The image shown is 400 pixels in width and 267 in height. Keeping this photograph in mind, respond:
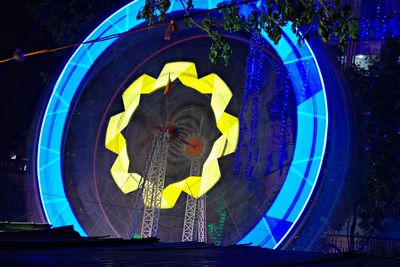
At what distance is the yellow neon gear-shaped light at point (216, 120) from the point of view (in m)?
13.4

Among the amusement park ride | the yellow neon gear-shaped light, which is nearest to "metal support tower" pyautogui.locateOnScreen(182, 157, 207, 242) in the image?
the amusement park ride

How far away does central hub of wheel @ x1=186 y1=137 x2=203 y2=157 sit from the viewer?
13617 millimetres

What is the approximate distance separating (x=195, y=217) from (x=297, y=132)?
3750mm

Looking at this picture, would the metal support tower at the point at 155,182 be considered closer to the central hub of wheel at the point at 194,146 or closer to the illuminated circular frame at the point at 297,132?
the central hub of wheel at the point at 194,146

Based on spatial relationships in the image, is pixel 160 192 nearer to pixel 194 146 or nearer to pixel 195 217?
pixel 195 217

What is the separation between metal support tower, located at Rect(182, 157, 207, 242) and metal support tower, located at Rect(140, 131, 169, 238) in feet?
2.45

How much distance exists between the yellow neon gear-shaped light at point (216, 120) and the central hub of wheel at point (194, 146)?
31cm

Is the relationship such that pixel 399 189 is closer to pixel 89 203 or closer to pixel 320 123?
pixel 320 123

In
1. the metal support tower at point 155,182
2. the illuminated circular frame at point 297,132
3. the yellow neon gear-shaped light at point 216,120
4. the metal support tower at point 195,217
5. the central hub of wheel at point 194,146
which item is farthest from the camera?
the central hub of wheel at point 194,146

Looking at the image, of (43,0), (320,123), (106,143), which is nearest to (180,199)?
(106,143)

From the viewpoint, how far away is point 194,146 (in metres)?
13.7

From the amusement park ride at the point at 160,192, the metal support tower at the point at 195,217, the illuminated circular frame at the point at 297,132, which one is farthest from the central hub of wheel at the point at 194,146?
the illuminated circular frame at the point at 297,132

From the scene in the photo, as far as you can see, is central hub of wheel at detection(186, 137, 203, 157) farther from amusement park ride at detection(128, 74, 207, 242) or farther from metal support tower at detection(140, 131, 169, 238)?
metal support tower at detection(140, 131, 169, 238)

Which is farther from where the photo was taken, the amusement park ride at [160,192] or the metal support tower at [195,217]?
the metal support tower at [195,217]
